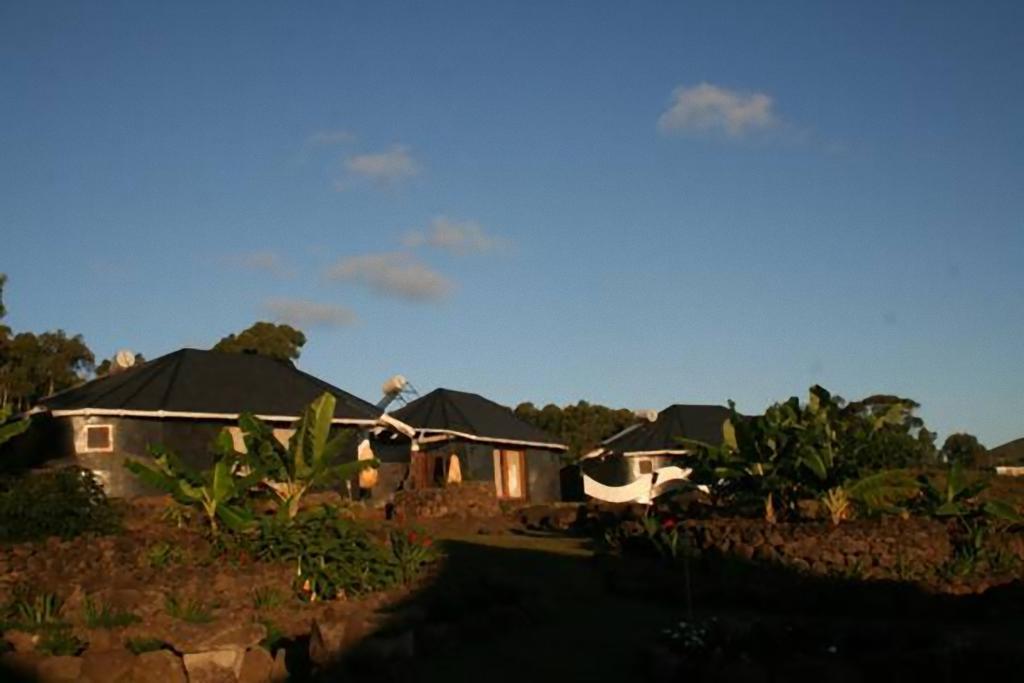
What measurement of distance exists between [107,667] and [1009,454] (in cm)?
4541

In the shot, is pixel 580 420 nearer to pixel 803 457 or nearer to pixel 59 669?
pixel 803 457

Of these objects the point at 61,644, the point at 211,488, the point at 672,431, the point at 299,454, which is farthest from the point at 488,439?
the point at 61,644

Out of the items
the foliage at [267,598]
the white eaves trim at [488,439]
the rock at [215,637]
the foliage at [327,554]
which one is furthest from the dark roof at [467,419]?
the rock at [215,637]

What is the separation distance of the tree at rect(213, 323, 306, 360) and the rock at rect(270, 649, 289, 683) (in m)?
36.2

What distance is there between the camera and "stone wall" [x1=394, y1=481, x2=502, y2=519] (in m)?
24.3

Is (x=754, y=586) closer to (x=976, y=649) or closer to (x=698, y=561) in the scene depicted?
(x=698, y=561)

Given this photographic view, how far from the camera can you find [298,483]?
17938mm

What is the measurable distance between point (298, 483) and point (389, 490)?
11.8 metres

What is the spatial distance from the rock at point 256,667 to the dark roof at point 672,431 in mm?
26517

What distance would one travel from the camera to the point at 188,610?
13578 millimetres

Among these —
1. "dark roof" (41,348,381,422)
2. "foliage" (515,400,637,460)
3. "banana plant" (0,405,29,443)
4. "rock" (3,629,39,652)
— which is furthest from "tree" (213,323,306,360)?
"rock" (3,629,39,652)

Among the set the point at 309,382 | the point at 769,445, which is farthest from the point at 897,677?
the point at 309,382

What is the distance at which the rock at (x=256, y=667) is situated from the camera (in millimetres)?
11898

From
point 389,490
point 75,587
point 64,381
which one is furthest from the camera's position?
point 64,381
